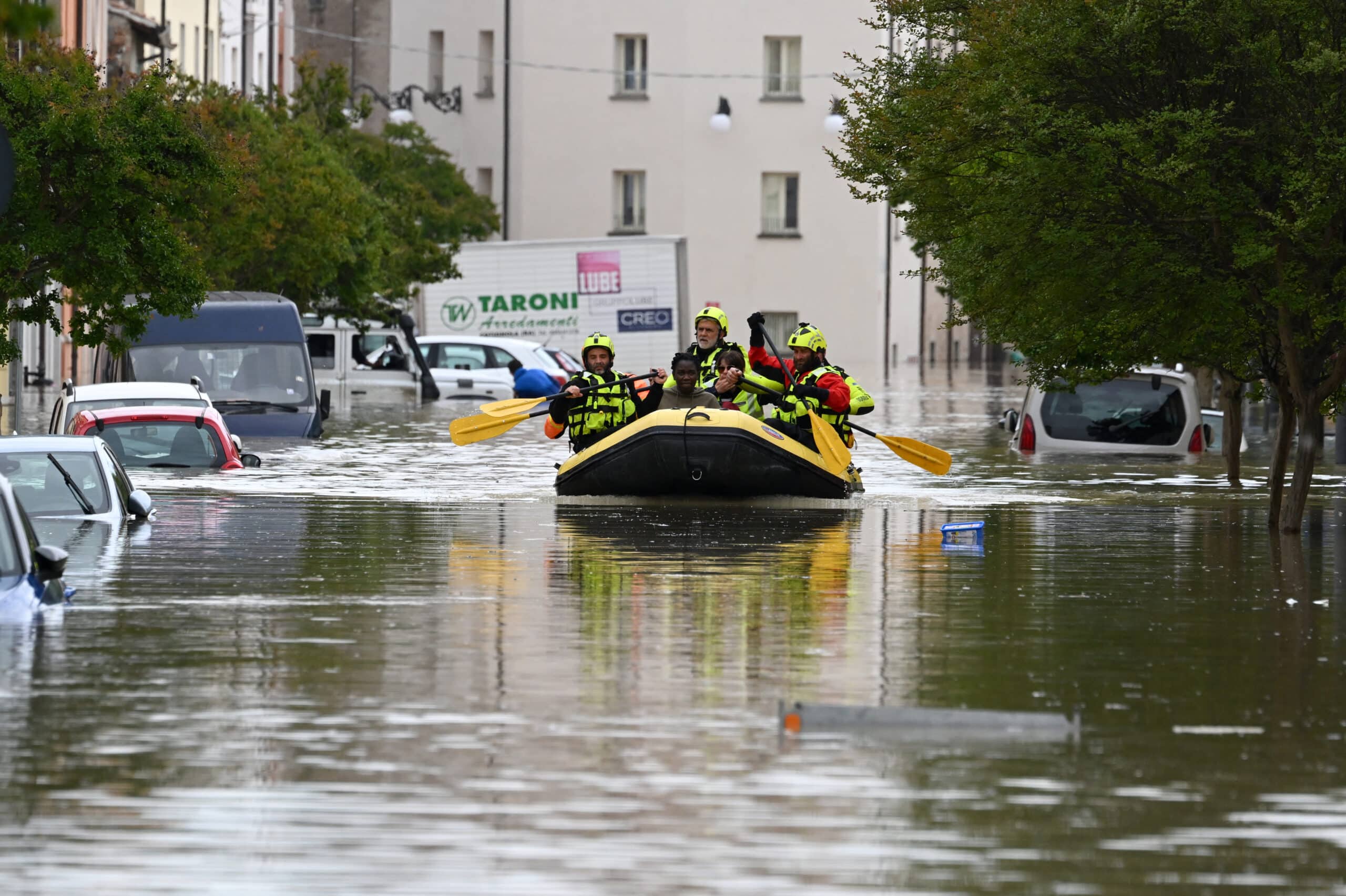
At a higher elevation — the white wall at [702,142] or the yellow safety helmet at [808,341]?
the white wall at [702,142]

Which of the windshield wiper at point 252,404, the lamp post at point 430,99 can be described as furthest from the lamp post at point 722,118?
the windshield wiper at point 252,404

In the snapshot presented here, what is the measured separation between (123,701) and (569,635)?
3.13m

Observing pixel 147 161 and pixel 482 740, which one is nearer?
pixel 482 740

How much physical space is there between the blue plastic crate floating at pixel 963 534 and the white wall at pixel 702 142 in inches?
2187

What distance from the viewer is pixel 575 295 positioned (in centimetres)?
6297

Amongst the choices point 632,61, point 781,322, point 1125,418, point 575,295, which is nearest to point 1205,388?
point 1125,418

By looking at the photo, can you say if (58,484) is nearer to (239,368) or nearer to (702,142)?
(239,368)

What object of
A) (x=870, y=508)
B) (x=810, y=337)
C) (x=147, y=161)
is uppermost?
(x=147, y=161)

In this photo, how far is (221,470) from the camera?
27.3m

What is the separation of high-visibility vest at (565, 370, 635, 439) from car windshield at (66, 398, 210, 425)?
181 inches

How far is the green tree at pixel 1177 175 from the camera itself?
64.1 feet

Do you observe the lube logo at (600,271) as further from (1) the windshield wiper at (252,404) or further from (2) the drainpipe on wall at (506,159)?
(1) the windshield wiper at (252,404)

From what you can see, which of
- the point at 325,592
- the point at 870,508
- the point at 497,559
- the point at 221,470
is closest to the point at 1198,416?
the point at 870,508

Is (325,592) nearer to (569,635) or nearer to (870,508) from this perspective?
(569,635)
